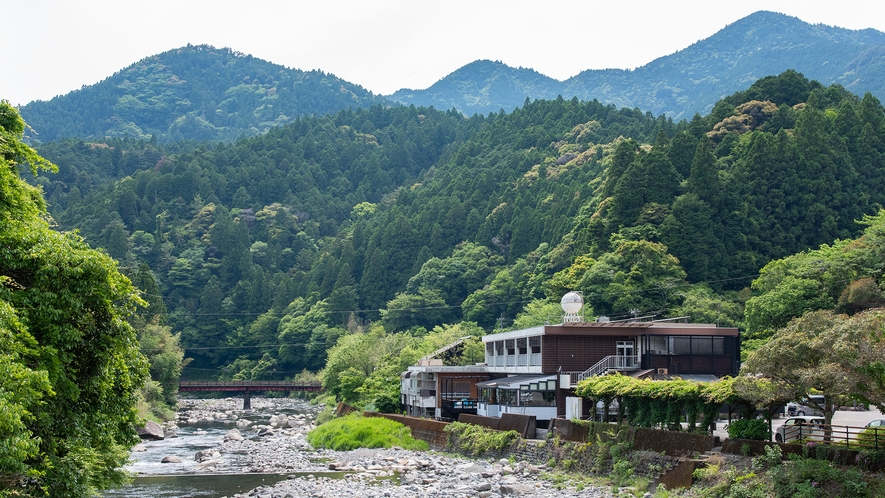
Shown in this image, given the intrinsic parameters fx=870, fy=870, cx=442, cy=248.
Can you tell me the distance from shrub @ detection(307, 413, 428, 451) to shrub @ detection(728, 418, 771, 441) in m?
18.9

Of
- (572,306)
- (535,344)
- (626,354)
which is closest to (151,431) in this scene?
(535,344)

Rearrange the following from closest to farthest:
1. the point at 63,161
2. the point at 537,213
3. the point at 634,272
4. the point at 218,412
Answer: the point at 634,272, the point at 218,412, the point at 537,213, the point at 63,161

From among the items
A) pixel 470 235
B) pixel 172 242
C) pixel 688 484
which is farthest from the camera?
pixel 172 242

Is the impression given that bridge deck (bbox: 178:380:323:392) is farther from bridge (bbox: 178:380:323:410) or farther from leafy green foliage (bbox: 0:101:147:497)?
Result: leafy green foliage (bbox: 0:101:147:497)

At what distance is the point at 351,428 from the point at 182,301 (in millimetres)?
81013

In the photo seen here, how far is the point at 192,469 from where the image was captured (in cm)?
3616

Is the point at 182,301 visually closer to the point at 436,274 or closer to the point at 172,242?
the point at 172,242

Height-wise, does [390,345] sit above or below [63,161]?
below

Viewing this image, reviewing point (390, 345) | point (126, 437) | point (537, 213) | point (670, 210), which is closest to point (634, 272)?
point (670, 210)

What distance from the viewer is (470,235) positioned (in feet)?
344

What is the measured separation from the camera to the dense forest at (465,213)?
210 feet

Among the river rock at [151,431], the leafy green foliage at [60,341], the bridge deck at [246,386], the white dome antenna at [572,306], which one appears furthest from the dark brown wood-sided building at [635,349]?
the bridge deck at [246,386]

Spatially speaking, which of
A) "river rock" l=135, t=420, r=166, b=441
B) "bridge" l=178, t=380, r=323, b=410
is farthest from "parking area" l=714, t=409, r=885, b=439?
"bridge" l=178, t=380, r=323, b=410

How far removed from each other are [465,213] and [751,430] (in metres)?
86.2
